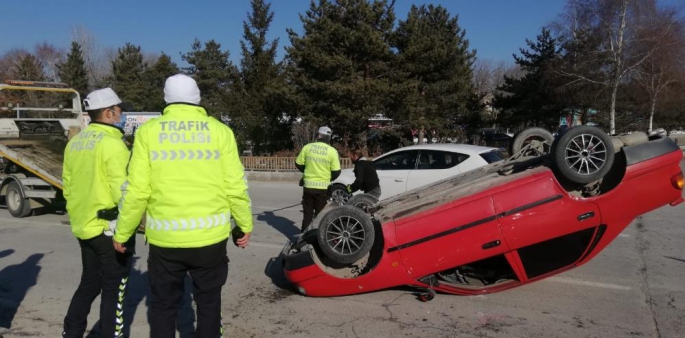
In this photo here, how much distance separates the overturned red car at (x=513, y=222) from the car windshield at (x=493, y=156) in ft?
14.9

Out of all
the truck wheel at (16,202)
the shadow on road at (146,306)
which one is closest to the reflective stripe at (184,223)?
the shadow on road at (146,306)

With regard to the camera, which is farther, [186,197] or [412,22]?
[412,22]

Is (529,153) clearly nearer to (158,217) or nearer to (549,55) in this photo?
(158,217)

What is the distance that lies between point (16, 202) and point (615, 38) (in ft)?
115

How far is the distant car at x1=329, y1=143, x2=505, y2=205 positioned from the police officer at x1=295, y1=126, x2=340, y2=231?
1960mm

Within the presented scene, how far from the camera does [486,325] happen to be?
174 inches

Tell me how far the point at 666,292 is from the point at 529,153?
203 cm

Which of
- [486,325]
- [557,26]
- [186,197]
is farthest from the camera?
[557,26]

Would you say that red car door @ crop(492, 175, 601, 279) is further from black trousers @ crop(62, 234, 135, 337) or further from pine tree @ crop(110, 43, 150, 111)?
pine tree @ crop(110, 43, 150, 111)

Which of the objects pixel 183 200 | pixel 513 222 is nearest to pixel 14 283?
pixel 183 200

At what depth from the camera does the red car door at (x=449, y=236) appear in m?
4.54

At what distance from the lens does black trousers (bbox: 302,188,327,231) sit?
750 centimetres

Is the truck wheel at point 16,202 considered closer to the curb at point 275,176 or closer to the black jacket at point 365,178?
the black jacket at point 365,178

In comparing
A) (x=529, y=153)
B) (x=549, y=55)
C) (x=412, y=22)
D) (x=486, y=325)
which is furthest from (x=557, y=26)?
(x=486, y=325)
